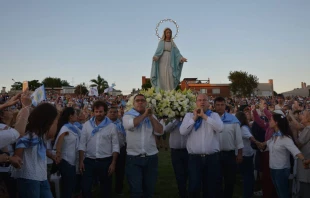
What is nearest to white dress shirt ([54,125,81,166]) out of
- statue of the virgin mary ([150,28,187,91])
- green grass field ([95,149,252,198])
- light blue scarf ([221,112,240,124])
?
green grass field ([95,149,252,198])

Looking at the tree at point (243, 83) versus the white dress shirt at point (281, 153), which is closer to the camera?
the white dress shirt at point (281, 153)

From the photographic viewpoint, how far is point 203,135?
17.9 feet

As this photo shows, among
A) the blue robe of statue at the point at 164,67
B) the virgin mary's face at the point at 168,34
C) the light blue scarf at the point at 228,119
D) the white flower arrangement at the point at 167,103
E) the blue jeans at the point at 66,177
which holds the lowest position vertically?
the blue jeans at the point at 66,177

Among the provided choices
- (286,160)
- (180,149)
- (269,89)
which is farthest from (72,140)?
(269,89)

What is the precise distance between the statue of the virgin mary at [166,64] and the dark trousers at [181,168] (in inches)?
66.4

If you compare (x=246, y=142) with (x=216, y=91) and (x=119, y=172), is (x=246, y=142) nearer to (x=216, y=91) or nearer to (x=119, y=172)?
(x=119, y=172)

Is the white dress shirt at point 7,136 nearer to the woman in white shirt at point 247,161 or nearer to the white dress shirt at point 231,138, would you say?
the white dress shirt at point 231,138

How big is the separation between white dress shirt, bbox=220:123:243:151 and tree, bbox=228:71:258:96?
2071 inches

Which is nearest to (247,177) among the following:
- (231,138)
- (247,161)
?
(247,161)

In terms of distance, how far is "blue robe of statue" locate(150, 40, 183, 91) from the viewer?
7398mm

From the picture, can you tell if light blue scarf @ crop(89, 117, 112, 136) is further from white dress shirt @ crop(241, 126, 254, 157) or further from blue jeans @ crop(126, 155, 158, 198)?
white dress shirt @ crop(241, 126, 254, 157)

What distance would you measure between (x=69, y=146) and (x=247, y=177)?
366cm

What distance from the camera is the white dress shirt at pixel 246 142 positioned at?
6766mm

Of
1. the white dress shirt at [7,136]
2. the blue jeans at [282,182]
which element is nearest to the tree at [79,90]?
the blue jeans at [282,182]
